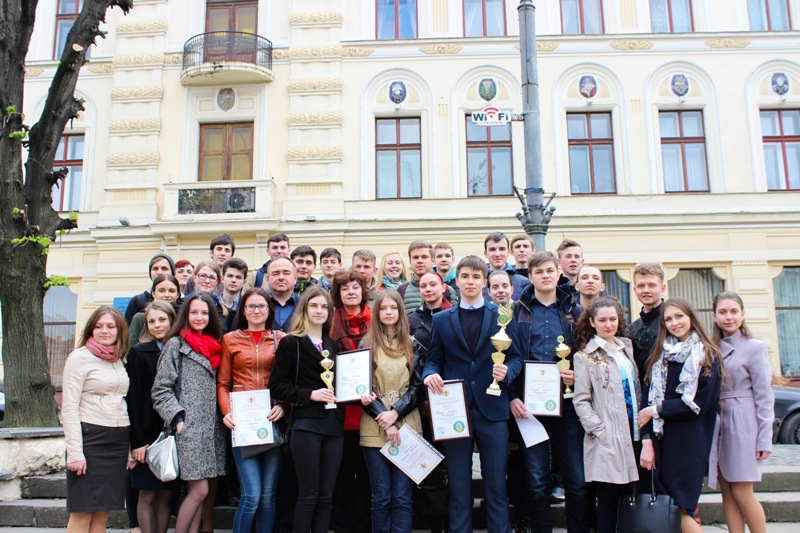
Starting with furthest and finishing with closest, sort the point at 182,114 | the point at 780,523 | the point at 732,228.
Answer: the point at 182,114, the point at 732,228, the point at 780,523

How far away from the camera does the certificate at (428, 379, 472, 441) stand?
183 inches

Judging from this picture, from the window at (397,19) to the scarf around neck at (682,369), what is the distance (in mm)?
13628

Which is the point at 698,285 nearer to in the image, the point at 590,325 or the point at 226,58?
the point at 590,325

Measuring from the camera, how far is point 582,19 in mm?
16500

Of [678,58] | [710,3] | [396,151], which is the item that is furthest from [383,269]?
[710,3]

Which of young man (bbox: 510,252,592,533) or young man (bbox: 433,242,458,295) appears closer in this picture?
young man (bbox: 510,252,592,533)

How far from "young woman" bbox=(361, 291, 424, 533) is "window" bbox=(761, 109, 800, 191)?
14189mm

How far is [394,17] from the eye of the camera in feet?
55.0

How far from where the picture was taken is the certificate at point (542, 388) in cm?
478

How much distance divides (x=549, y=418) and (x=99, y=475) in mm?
3328

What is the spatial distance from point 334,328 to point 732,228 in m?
13.1

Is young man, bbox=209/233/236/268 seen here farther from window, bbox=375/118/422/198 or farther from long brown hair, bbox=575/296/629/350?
window, bbox=375/118/422/198

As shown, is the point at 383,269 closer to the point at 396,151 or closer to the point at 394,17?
the point at 396,151

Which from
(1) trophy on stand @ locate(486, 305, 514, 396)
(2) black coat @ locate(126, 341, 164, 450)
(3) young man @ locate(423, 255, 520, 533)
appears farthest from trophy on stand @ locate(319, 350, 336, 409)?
(2) black coat @ locate(126, 341, 164, 450)
